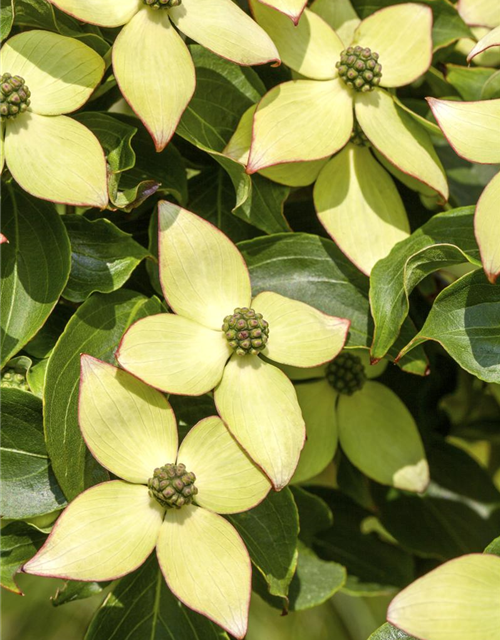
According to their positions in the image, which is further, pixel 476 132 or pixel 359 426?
pixel 359 426

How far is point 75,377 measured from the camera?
23.2 inches

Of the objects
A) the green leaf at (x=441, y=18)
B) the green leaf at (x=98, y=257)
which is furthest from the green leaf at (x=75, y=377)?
the green leaf at (x=441, y=18)

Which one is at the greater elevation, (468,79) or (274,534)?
(468,79)

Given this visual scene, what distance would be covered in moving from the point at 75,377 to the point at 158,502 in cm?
11

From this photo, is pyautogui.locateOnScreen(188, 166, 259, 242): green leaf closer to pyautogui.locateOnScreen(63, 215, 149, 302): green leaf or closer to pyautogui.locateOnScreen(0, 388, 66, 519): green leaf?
pyautogui.locateOnScreen(63, 215, 149, 302): green leaf

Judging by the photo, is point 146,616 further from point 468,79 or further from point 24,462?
point 468,79

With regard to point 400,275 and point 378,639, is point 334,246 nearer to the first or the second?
point 400,275

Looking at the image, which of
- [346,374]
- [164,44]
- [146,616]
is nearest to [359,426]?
[346,374]

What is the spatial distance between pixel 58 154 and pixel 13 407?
19 centimetres

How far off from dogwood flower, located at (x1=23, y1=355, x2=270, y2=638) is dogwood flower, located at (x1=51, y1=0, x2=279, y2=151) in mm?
188

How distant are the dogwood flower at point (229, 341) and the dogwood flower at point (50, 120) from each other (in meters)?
0.07

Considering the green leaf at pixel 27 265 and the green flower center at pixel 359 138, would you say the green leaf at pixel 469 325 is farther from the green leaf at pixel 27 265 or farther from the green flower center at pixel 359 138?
the green leaf at pixel 27 265

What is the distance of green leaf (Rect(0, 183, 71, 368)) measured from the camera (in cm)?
59

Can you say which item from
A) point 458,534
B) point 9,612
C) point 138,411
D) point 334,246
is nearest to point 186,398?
point 138,411
